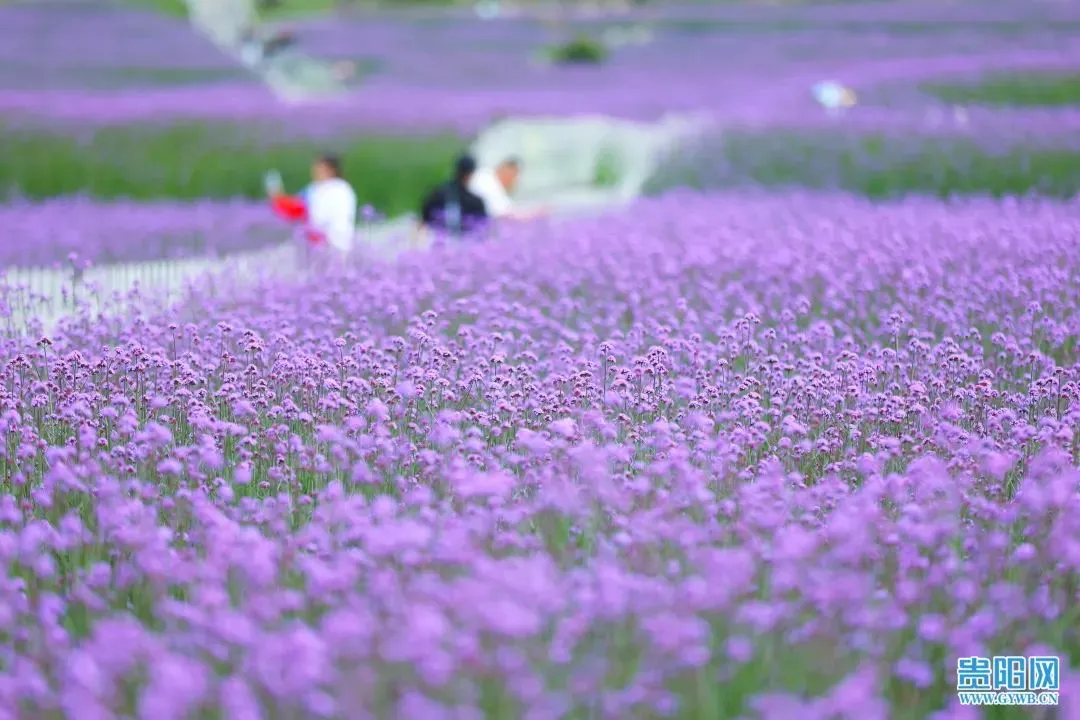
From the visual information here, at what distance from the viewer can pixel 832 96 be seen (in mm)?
16469

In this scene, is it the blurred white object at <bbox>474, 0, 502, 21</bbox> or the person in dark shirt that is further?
the blurred white object at <bbox>474, 0, 502, 21</bbox>

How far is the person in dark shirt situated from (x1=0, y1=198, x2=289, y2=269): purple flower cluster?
160cm

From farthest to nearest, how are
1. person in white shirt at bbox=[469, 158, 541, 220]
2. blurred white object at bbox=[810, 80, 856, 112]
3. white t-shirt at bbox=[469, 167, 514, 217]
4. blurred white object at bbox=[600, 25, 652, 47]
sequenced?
1. blurred white object at bbox=[600, 25, 652, 47]
2. blurred white object at bbox=[810, 80, 856, 112]
3. white t-shirt at bbox=[469, 167, 514, 217]
4. person in white shirt at bbox=[469, 158, 541, 220]

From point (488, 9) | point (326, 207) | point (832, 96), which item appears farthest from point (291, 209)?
point (488, 9)

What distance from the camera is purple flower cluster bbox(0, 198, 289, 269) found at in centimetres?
973

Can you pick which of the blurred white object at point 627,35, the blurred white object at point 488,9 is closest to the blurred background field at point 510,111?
the blurred white object at point 627,35

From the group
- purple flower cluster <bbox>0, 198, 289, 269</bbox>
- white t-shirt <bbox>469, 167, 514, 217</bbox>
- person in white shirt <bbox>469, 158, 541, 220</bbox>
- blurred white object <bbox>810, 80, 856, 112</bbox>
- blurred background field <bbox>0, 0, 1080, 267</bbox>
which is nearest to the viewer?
purple flower cluster <bbox>0, 198, 289, 269</bbox>

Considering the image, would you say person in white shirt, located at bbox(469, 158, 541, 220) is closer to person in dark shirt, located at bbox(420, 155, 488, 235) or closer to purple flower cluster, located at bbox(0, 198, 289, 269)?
person in dark shirt, located at bbox(420, 155, 488, 235)

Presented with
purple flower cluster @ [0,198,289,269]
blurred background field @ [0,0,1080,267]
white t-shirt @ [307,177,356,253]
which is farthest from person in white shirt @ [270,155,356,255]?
blurred background field @ [0,0,1080,267]

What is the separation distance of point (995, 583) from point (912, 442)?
1137 millimetres

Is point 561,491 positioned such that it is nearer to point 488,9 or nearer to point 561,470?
point 561,470

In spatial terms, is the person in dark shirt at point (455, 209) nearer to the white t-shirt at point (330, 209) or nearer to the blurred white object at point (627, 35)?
the white t-shirt at point (330, 209)

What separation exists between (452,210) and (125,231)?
257 centimetres

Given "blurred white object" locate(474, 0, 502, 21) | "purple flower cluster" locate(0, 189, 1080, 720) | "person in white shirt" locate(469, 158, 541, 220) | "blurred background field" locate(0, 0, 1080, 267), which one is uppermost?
"blurred white object" locate(474, 0, 502, 21)
